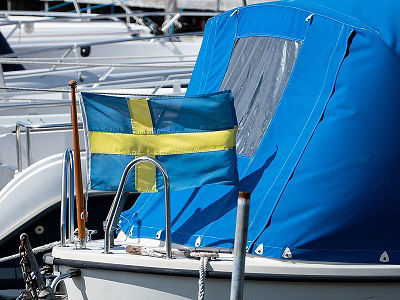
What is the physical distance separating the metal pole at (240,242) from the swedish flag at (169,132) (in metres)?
1.08

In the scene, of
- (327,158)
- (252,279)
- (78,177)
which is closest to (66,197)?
(78,177)

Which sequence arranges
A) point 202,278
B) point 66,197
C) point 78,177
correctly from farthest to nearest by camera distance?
point 66,197, point 78,177, point 202,278

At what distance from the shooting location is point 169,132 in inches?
200

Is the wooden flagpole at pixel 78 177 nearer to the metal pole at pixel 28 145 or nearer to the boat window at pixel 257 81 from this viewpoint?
the boat window at pixel 257 81

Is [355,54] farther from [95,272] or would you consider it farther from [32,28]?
[32,28]

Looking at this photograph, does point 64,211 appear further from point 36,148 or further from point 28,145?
point 36,148

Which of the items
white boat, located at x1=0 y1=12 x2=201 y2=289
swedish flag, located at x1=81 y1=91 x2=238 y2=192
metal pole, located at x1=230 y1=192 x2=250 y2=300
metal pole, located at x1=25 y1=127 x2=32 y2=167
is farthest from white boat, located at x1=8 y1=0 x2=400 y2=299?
metal pole, located at x1=25 y1=127 x2=32 y2=167

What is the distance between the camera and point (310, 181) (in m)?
4.83

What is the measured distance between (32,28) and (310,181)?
11.0 metres

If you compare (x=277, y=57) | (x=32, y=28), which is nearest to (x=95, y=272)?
(x=277, y=57)

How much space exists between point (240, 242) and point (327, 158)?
102 cm

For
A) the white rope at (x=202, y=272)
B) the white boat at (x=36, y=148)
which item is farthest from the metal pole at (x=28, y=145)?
the white rope at (x=202, y=272)

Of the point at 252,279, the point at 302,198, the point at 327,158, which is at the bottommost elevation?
the point at 252,279

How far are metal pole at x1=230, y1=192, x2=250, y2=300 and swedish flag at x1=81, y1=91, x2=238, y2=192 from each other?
108 cm
